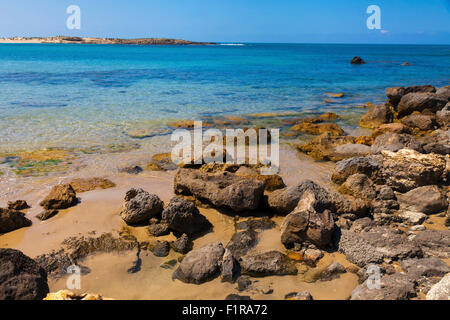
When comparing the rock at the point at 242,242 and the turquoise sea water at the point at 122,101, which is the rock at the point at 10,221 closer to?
the rock at the point at 242,242

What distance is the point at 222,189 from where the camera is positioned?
6.77 metres

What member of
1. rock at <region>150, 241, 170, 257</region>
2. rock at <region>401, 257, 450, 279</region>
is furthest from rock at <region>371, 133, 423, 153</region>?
rock at <region>150, 241, 170, 257</region>

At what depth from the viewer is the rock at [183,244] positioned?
5515 mm

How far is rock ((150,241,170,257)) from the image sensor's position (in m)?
5.43

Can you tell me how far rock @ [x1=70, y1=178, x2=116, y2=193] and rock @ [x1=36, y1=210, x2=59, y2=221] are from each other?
1.09 metres

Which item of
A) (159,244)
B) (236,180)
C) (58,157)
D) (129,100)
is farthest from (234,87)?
(159,244)

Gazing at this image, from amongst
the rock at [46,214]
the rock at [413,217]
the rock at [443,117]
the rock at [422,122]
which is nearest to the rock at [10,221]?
the rock at [46,214]

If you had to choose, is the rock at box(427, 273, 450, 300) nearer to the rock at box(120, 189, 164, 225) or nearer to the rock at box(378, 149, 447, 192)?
the rock at box(378, 149, 447, 192)

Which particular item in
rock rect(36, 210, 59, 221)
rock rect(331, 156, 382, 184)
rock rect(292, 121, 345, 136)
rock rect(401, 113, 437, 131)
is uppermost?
rock rect(401, 113, 437, 131)

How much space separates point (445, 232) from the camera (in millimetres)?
5570

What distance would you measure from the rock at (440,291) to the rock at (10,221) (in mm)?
6504

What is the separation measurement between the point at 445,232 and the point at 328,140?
19.3 ft

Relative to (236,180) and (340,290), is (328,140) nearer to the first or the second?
(236,180)

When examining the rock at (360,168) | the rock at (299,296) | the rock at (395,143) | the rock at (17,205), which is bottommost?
the rock at (299,296)
